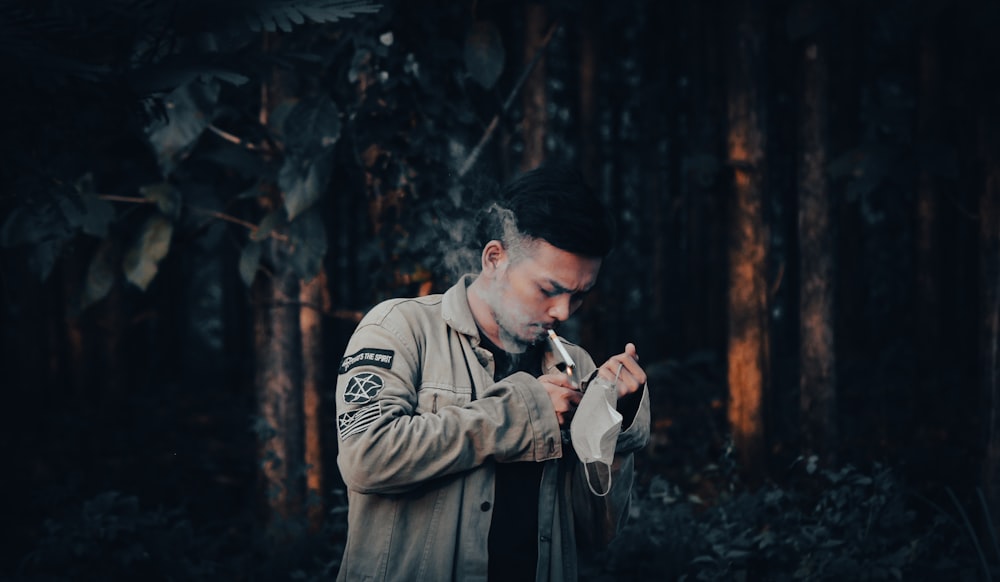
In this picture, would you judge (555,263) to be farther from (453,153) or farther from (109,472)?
(109,472)

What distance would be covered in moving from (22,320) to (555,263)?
10048 mm

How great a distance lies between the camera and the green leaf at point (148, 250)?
4676mm

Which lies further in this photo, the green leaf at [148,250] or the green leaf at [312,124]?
the green leaf at [148,250]

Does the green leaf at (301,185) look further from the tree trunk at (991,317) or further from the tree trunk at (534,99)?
the tree trunk at (991,317)

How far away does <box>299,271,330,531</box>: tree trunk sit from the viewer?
Answer: 534 cm

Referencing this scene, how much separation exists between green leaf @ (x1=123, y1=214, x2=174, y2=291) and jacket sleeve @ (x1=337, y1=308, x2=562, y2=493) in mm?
2830

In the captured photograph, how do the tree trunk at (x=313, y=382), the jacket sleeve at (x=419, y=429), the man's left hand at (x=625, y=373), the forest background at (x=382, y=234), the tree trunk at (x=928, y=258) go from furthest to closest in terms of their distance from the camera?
the tree trunk at (x=928, y=258) → the tree trunk at (x=313, y=382) → the forest background at (x=382, y=234) → the man's left hand at (x=625, y=373) → the jacket sleeve at (x=419, y=429)

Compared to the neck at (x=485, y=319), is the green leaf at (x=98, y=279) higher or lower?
higher

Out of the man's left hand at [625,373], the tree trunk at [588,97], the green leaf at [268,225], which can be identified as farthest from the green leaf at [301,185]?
the tree trunk at [588,97]

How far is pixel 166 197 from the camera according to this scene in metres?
4.75

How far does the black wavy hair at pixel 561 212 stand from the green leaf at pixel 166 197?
9.36 feet

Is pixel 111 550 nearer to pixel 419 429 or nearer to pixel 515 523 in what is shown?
pixel 515 523

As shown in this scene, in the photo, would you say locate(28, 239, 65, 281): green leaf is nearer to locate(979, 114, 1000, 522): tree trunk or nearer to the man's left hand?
the man's left hand

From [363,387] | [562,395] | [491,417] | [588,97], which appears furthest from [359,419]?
[588,97]
